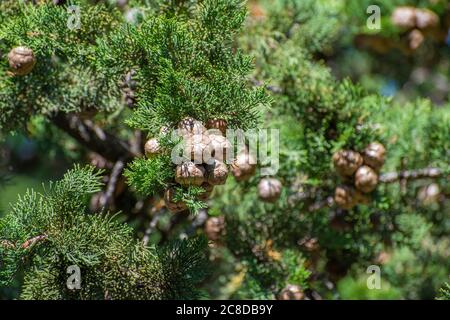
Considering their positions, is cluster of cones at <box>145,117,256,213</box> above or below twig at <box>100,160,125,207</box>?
above

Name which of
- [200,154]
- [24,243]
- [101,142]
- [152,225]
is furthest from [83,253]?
[101,142]

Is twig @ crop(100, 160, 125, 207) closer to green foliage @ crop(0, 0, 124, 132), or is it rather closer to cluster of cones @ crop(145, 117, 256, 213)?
green foliage @ crop(0, 0, 124, 132)

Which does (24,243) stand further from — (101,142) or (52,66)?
A: (101,142)

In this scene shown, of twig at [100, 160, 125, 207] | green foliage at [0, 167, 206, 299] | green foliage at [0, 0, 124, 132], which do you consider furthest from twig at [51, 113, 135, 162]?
green foliage at [0, 167, 206, 299]

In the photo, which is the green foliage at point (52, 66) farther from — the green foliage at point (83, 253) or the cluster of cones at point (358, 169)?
the cluster of cones at point (358, 169)

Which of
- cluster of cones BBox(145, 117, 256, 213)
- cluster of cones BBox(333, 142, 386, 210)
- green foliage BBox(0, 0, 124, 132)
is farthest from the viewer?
cluster of cones BBox(333, 142, 386, 210)

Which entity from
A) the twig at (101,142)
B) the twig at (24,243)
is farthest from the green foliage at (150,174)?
the twig at (101,142)

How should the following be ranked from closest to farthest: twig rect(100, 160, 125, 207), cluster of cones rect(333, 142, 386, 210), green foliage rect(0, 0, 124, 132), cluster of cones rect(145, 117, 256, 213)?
cluster of cones rect(145, 117, 256, 213)
green foliage rect(0, 0, 124, 132)
cluster of cones rect(333, 142, 386, 210)
twig rect(100, 160, 125, 207)
